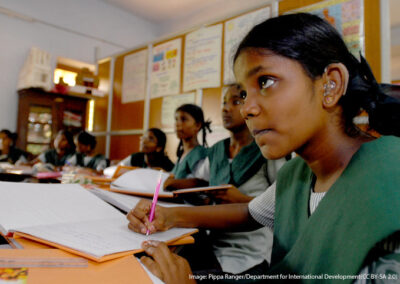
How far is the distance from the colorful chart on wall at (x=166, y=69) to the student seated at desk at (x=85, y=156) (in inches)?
36.5

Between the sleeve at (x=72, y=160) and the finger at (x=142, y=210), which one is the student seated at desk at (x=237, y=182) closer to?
the finger at (x=142, y=210)

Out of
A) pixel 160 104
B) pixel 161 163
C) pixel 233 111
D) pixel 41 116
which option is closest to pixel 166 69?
pixel 160 104

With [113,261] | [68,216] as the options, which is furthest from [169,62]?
[113,261]

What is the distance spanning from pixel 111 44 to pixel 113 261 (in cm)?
505

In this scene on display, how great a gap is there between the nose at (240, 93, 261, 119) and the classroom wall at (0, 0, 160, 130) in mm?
4215

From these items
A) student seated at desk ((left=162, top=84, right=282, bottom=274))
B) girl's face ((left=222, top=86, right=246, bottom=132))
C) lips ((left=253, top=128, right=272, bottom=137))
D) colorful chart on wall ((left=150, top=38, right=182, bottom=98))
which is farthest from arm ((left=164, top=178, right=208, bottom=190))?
colorful chart on wall ((left=150, top=38, right=182, bottom=98))

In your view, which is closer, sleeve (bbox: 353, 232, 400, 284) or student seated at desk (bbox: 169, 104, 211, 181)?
sleeve (bbox: 353, 232, 400, 284)

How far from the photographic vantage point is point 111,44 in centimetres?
485

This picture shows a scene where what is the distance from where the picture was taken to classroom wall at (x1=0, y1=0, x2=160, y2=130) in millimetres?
3801

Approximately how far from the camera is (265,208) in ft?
2.35

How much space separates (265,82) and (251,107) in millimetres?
54

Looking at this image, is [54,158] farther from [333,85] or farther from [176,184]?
[333,85]

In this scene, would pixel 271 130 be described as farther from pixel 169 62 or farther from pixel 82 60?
pixel 82 60

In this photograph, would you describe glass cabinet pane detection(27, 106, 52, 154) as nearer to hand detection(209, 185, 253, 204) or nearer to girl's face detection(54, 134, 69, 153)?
girl's face detection(54, 134, 69, 153)
